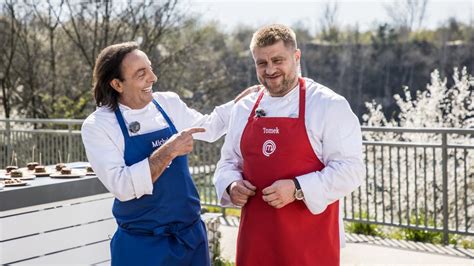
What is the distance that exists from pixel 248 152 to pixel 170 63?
14162mm

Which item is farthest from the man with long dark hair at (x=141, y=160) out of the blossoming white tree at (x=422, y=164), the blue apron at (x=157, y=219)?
the blossoming white tree at (x=422, y=164)

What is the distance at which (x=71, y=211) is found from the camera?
13.4ft

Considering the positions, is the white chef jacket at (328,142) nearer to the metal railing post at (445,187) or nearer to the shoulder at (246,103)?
the shoulder at (246,103)

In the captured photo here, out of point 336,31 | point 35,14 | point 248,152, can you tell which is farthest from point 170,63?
point 336,31

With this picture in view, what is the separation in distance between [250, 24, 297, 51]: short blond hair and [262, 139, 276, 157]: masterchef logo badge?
40 cm

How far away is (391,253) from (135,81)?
363 cm

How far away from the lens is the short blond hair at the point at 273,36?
279 cm

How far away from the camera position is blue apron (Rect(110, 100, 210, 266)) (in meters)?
2.92

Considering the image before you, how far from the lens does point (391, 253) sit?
5.89 metres

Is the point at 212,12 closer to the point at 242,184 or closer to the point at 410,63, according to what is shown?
the point at 242,184

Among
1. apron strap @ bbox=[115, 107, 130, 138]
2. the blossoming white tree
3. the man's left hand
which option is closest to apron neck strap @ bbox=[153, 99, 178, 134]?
apron strap @ bbox=[115, 107, 130, 138]

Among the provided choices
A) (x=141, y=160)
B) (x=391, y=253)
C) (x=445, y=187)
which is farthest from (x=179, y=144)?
(x=445, y=187)

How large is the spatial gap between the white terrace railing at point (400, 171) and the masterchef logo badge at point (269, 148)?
11.3 feet

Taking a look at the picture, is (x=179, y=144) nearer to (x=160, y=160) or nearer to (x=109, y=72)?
(x=160, y=160)
